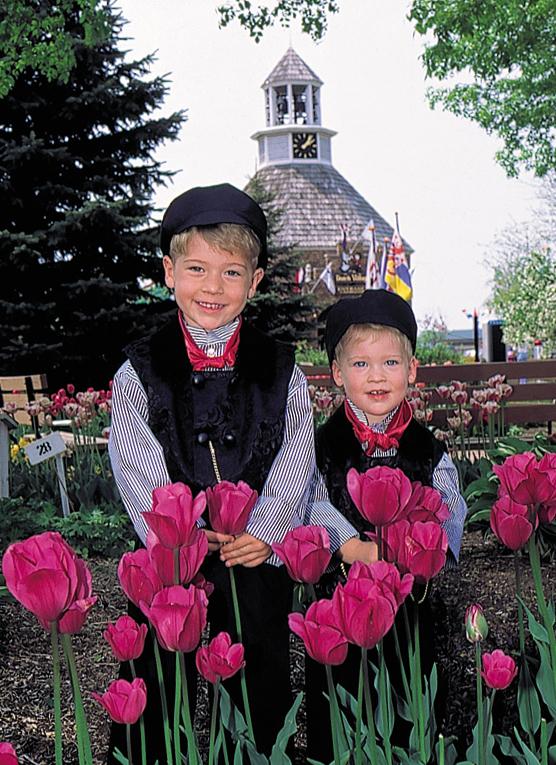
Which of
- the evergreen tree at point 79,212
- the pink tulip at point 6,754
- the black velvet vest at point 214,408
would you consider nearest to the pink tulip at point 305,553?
the pink tulip at point 6,754

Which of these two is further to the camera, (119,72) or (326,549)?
(119,72)

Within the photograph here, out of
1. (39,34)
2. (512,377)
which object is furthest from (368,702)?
(39,34)

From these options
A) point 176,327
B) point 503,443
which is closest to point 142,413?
point 176,327

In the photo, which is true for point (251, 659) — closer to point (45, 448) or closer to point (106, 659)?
point (106, 659)

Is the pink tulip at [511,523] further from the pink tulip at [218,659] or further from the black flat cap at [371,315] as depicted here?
the black flat cap at [371,315]

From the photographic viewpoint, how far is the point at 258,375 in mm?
2334

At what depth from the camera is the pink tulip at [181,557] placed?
1.35m

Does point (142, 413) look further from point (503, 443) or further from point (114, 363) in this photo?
point (114, 363)

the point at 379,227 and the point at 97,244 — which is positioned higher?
the point at 379,227

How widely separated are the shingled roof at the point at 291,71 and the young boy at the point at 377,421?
145ft

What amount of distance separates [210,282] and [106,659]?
1611 mm

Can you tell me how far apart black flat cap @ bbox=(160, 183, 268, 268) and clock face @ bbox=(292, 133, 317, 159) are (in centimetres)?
4191

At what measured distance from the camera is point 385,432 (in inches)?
97.3

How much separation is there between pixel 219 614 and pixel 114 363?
13.1 m
